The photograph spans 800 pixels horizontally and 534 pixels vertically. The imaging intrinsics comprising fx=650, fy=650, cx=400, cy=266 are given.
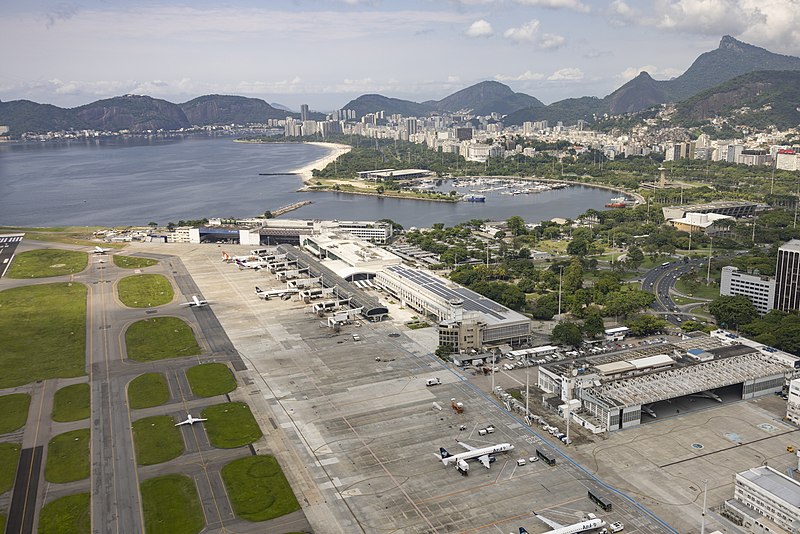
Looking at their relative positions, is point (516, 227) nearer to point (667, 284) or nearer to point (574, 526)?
point (667, 284)

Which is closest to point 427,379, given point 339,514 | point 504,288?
point 339,514

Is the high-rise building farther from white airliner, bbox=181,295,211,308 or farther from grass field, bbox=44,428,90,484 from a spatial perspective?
grass field, bbox=44,428,90,484

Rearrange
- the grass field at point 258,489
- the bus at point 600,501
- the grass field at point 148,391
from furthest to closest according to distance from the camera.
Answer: the grass field at point 148,391, the grass field at point 258,489, the bus at point 600,501

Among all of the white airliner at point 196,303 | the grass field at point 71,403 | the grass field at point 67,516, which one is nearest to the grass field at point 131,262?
the white airliner at point 196,303

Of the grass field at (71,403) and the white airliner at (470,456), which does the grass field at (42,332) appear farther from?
the white airliner at (470,456)

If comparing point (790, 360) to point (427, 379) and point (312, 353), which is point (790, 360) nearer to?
point (427, 379)

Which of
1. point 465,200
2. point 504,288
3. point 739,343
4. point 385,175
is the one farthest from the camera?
point 385,175

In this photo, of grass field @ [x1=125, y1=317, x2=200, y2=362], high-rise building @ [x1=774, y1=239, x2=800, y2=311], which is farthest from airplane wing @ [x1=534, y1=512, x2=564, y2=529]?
high-rise building @ [x1=774, y1=239, x2=800, y2=311]
